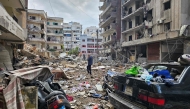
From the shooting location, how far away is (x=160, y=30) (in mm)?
19312

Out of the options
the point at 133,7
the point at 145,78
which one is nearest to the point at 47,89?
the point at 145,78

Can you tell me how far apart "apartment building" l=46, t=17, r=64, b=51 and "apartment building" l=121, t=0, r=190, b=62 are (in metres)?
29.1

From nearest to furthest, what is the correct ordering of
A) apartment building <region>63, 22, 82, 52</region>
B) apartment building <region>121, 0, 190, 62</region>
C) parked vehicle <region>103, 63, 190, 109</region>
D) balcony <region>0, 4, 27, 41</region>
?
parked vehicle <region>103, 63, 190, 109</region> < balcony <region>0, 4, 27, 41</region> < apartment building <region>121, 0, 190, 62</region> < apartment building <region>63, 22, 82, 52</region>

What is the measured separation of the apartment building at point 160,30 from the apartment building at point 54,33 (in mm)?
29140

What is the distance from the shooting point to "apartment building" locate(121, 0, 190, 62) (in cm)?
1596

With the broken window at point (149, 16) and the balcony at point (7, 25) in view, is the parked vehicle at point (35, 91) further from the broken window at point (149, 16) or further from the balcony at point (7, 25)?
the broken window at point (149, 16)

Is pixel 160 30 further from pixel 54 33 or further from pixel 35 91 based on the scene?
pixel 54 33

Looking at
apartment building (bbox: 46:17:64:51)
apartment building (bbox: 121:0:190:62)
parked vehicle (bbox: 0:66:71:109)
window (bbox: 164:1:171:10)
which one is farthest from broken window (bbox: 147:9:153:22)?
apartment building (bbox: 46:17:64:51)

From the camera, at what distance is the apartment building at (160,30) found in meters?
16.0

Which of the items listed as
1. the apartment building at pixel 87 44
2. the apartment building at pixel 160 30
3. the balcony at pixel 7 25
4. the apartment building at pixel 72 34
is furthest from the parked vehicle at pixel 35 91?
the apartment building at pixel 72 34

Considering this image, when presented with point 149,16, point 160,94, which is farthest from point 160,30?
point 160,94

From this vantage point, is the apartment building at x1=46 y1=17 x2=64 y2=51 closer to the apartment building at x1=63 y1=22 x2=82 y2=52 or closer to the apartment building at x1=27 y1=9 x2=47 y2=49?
the apartment building at x1=27 y1=9 x2=47 y2=49

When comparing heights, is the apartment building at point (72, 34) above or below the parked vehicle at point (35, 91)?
above

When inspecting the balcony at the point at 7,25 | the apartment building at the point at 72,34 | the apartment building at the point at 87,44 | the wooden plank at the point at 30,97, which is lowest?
the wooden plank at the point at 30,97
